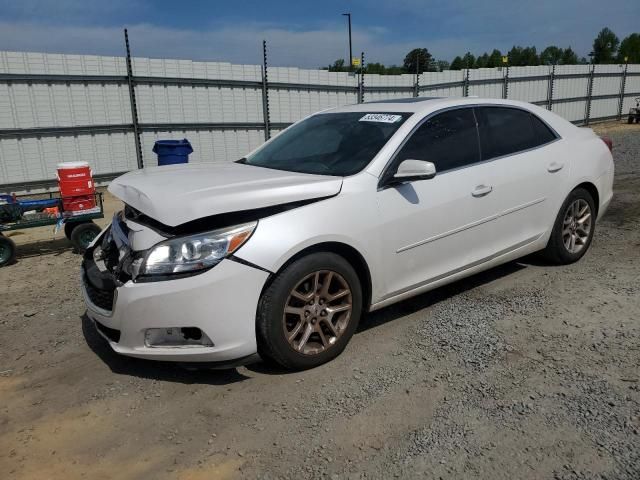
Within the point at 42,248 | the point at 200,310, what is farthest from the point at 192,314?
the point at 42,248

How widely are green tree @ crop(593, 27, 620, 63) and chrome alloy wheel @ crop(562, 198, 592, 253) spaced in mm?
67603

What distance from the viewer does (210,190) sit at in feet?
10.0

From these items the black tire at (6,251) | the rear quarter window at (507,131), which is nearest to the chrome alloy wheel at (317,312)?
the rear quarter window at (507,131)

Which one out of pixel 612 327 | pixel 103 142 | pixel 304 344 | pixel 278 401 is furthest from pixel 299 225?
pixel 103 142

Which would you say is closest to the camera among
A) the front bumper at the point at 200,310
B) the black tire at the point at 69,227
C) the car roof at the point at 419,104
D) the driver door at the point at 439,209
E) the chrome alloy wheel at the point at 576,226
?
the front bumper at the point at 200,310

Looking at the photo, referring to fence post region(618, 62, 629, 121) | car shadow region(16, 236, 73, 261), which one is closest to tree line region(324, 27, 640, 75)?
fence post region(618, 62, 629, 121)

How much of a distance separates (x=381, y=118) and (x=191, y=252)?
186 cm

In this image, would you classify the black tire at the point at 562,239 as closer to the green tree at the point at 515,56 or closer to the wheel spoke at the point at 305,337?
the wheel spoke at the point at 305,337

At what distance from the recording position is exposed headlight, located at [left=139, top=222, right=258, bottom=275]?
2797 millimetres

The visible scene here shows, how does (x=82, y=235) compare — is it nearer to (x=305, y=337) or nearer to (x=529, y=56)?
(x=305, y=337)

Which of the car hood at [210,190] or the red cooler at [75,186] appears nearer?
the car hood at [210,190]

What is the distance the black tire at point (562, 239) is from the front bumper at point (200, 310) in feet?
9.77

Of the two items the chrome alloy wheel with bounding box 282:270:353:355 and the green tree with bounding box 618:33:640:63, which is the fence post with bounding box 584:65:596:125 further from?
the green tree with bounding box 618:33:640:63

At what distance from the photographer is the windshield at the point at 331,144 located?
3602 mm
